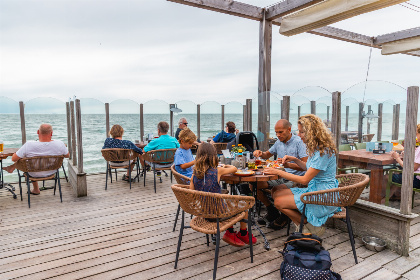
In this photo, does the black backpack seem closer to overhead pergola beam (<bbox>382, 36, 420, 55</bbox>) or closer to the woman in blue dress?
the woman in blue dress

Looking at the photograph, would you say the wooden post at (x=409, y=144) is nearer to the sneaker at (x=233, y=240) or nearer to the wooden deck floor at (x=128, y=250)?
the wooden deck floor at (x=128, y=250)

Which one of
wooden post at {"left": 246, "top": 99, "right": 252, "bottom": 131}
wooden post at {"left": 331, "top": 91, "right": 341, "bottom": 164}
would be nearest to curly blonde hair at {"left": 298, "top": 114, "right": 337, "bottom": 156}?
wooden post at {"left": 331, "top": 91, "right": 341, "bottom": 164}

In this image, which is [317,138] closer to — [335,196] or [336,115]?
[335,196]

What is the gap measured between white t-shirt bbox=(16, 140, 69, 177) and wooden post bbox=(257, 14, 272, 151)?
11.6ft

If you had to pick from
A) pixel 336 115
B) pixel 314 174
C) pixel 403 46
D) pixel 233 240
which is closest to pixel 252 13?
pixel 336 115

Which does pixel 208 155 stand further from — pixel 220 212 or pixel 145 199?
pixel 145 199

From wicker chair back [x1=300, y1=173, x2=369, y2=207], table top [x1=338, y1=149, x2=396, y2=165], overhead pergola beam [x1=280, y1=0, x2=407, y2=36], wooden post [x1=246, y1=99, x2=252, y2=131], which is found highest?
overhead pergola beam [x1=280, y1=0, x2=407, y2=36]

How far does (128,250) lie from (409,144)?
2881 millimetres

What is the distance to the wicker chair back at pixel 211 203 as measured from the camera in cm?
217

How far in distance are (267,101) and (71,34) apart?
11014mm

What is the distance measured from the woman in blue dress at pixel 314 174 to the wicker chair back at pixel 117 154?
299cm

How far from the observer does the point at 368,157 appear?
3.87 meters

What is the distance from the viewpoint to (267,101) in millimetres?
5254

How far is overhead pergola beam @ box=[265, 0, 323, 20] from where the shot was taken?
4.27 metres
